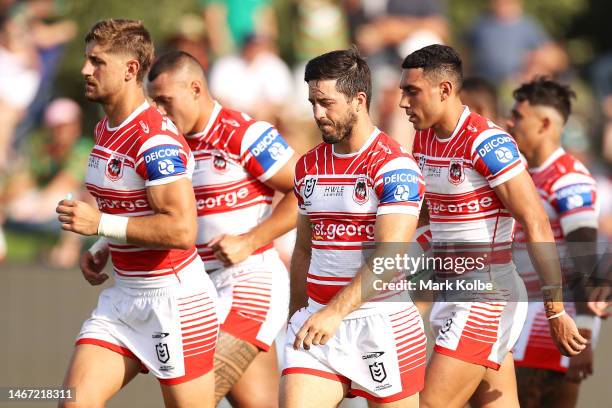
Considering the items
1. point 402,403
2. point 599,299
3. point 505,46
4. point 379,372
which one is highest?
point 505,46

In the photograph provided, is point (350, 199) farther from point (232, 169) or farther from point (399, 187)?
point (232, 169)

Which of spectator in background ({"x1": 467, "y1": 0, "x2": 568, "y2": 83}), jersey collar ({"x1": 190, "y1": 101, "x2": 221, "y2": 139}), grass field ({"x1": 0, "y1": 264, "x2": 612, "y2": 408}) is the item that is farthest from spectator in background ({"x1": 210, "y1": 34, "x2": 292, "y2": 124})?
jersey collar ({"x1": 190, "y1": 101, "x2": 221, "y2": 139})

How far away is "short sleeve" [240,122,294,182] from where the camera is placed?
7457 millimetres

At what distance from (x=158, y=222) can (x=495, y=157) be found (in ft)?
5.94

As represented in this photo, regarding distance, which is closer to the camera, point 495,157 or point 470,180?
point 495,157

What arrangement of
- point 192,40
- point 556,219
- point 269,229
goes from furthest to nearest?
point 192,40, point 556,219, point 269,229

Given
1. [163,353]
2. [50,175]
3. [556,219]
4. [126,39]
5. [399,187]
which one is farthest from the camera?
[50,175]

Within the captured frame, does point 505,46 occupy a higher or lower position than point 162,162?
higher

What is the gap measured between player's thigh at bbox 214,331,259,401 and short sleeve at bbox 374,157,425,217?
5.33 ft

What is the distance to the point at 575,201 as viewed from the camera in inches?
306

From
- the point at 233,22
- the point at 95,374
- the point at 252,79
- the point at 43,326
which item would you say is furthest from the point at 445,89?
the point at 233,22

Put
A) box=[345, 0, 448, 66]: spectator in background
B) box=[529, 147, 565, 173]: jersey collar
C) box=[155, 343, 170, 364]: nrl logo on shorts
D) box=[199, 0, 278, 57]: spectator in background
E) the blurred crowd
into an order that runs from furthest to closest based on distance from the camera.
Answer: box=[199, 0, 278, 57]: spectator in background
box=[345, 0, 448, 66]: spectator in background
the blurred crowd
box=[529, 147, 565, 173]: jersey collar
box=[155, 343, 170, 364]: nrl logo on shorts

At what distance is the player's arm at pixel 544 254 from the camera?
6441 millimetres

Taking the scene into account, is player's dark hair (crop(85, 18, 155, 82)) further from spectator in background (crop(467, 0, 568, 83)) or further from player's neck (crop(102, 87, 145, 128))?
spectator in background (crop(467, 0, 568, 83))
